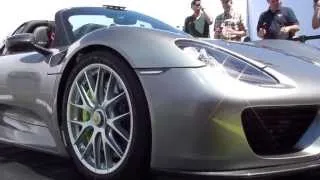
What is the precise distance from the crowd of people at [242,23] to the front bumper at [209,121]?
353cm

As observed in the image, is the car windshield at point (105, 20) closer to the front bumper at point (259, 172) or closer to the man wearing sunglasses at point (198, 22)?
the front bumper at point (259, 172)

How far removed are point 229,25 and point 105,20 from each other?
2.77 m

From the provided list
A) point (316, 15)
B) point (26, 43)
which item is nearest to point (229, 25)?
point (316, 15)

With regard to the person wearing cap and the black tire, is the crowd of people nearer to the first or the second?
the person wearing cap

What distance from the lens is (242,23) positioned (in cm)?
710

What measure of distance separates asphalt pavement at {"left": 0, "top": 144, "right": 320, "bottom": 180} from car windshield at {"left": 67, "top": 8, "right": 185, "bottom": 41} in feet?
3.11

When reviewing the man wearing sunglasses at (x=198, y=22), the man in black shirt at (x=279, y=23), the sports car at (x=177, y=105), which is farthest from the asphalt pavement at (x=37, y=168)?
the man wearing sunglasses at (x=198, y=22)

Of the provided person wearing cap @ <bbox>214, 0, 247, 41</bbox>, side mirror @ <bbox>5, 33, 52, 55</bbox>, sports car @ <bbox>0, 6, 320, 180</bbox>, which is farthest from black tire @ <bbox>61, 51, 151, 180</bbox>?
person wearing cap @ <bbox>214, 0, 247, 41</bbox>

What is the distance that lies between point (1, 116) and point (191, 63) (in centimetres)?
210

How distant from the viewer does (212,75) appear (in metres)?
2.96

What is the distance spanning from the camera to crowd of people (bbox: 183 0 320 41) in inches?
255

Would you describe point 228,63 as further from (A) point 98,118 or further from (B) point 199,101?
(A) point 98,118

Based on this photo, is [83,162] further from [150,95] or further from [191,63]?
[191,63]

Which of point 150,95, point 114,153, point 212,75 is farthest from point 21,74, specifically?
point 212,75
